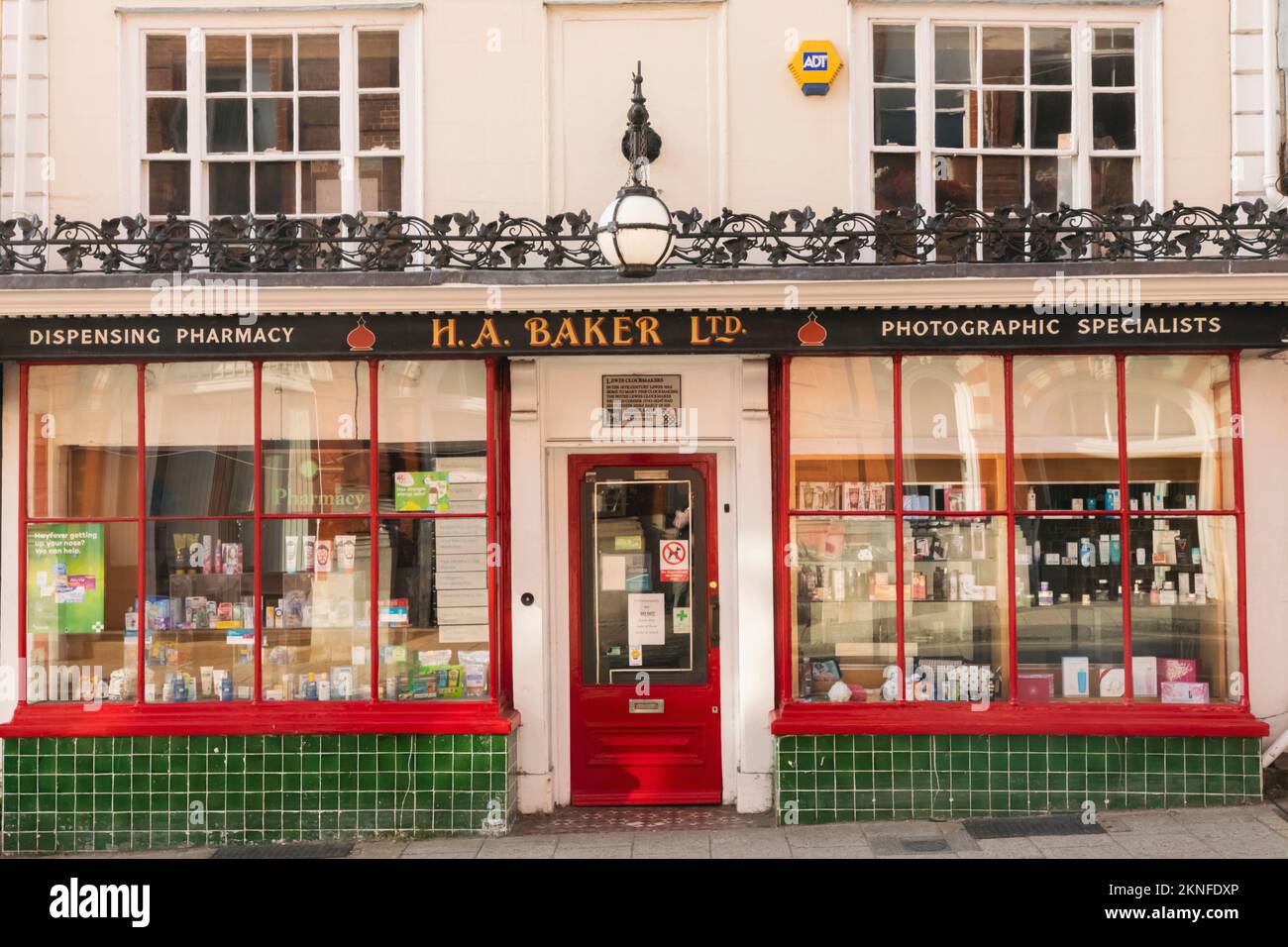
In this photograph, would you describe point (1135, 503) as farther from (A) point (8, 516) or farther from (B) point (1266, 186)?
(A) point (8, 516)

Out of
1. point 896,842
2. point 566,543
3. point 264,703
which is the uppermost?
point 566,543

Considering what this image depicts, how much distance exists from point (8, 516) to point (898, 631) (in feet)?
21.0

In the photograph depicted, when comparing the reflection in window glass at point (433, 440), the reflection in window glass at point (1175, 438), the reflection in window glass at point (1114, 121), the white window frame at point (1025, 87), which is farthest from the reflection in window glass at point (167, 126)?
the reflection in window glass at point (1175, 438)

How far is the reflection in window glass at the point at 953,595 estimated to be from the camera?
8.51 m

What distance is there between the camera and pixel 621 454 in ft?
29.0

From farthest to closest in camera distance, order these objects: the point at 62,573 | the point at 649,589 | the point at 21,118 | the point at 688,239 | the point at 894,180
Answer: the point at 649,589, the point at 894,180, the point at 21,118, the point at 62,573, the point at 688,239

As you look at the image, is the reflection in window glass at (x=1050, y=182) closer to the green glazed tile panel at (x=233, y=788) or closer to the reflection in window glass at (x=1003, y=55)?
the reflection in window glass at (x=1003, y=55)

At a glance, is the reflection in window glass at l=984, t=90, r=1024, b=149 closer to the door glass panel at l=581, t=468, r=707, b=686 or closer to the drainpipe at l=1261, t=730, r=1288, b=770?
the door glass panel at l=581, t=468, r=707, b=686

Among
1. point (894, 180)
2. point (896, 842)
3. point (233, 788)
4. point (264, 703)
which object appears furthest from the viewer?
point (894, 180)

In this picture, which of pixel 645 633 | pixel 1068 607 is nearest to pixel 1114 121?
pixel 1068 607

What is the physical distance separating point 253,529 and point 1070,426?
5.85m

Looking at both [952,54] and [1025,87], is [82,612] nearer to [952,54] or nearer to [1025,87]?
[952,54]

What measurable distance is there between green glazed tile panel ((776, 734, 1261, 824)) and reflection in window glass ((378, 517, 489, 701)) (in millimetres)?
2350

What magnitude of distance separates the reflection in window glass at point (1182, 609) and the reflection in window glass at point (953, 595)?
3.20 ft
